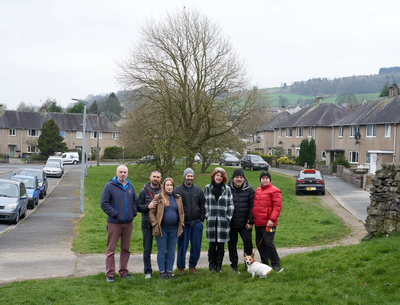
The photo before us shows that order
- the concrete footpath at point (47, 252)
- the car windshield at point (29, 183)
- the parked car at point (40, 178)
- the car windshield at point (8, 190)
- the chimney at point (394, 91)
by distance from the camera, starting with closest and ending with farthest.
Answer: the concrete footpath at point (47, 252)
the car windshield at point (8, 190)
the car windshield at point (29, 183)
the parked car at point (40, 178)
the chimney at point (394, 91)

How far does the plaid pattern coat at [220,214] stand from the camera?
8.43m

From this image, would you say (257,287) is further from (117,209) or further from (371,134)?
(371,134)

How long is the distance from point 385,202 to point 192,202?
4.83 metres

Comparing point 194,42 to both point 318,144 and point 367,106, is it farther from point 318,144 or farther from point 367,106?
point 318,144

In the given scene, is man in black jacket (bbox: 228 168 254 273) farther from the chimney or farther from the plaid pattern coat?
the chimney

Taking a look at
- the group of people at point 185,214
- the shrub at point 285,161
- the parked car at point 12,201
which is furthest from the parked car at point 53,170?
the group of people at point 185,214

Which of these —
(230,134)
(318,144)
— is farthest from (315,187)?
(318,144)

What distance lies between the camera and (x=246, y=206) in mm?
8609

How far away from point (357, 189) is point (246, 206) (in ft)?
83.4

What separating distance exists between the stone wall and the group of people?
3049mm

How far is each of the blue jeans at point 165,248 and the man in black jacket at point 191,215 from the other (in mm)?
306

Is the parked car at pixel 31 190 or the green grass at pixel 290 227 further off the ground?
the parked car at pixel 31 190

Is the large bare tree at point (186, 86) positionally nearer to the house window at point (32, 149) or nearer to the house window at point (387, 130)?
the house window at point (387, 130)

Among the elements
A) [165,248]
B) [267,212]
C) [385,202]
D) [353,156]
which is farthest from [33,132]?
[267,212]
